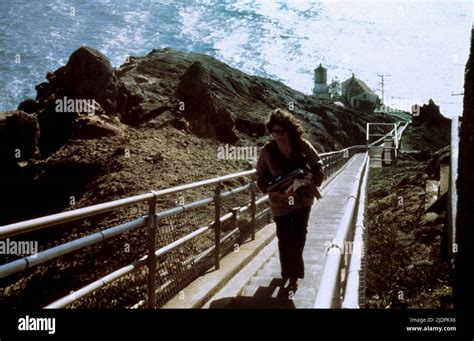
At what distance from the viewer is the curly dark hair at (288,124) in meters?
4.80

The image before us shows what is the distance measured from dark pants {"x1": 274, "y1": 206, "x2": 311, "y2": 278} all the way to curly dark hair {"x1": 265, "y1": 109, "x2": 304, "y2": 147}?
2.20ft

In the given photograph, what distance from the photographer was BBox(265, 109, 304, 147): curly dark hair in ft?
15.8

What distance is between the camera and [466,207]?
561cm

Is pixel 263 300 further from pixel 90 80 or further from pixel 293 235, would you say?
pixel 90 80

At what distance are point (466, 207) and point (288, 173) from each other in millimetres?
2187

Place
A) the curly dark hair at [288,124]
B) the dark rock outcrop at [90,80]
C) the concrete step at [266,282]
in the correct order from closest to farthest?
1. the curly dark hair at [288,124]
2. the concrete step at [266,282]
3. the dark rock outcrop at [90,80]

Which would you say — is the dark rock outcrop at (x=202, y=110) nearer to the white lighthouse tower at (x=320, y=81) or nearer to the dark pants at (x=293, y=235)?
the dark pants at (x=293, y=235)

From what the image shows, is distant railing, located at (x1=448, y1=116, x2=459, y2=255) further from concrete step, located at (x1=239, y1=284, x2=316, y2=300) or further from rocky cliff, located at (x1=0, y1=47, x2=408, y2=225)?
rocky cliff, located at (x1=0, y1=47, x2=408, y2=225)

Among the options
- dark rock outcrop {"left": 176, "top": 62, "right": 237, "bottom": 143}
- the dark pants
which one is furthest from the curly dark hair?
dark rock outcrop {"left": 176, "top": 62, "right": 237, "bottom": 143}

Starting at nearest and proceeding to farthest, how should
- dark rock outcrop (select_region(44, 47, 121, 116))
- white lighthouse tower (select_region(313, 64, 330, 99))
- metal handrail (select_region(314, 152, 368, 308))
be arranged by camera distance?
1. metal handrail (select_region(314, 152, 368, 308))
2. dark rock outcrop (select_region(44, 47, 121, 116))
3. white lighthouse tower (select_region(313, 64, 330, 99))

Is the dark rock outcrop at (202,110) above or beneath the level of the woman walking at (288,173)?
above

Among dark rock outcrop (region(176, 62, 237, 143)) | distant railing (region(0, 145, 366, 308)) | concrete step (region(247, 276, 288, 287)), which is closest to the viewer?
distant railing (region(0, 145, 366, 308))

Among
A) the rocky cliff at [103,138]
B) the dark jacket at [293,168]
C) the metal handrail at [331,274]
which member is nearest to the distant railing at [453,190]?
the dark jacket at [293,168]

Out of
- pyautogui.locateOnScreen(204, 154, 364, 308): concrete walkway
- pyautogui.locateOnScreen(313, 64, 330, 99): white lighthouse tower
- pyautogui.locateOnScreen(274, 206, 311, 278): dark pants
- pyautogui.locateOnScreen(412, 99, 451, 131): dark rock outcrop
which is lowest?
pyautogui.locateOnScreen(204, 154, 364, 308): concrete walkway
